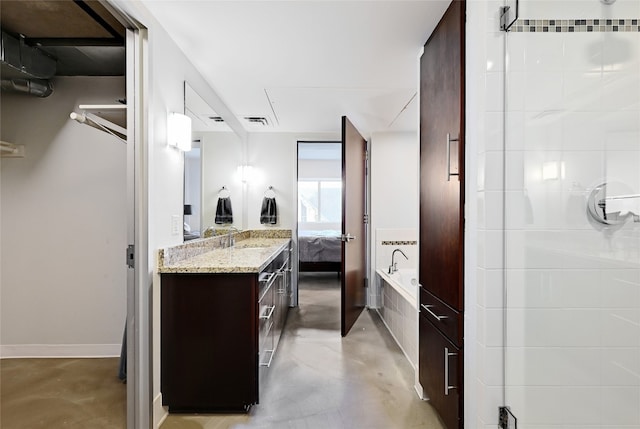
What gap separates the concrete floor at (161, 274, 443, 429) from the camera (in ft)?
6.24

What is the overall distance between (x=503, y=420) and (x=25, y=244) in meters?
2.79

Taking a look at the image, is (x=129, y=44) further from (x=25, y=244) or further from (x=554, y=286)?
(x=554, y=286)

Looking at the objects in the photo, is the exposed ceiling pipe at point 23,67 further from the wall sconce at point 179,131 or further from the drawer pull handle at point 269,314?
the drawer pull handle at point 269,314

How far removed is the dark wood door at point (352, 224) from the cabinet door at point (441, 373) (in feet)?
4.27

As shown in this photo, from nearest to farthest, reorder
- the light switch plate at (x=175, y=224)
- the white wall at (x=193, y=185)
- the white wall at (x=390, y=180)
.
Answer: the light switch plate at (x=175, y=224)
the white wall at (x=193, y=185)
the white wall at (x=390, y=180)

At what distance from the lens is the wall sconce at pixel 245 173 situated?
163 inches

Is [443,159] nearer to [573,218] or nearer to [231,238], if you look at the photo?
[573,218]

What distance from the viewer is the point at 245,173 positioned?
4359 millimetres

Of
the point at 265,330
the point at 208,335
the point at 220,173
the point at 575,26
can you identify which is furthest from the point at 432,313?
the point at 220,173

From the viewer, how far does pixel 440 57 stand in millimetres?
1827

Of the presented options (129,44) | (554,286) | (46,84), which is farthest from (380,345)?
(46,84)

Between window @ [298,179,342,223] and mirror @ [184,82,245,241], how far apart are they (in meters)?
4.38

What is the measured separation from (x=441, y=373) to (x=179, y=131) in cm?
209

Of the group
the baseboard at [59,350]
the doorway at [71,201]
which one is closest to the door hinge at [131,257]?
the doorway at [71,201]
